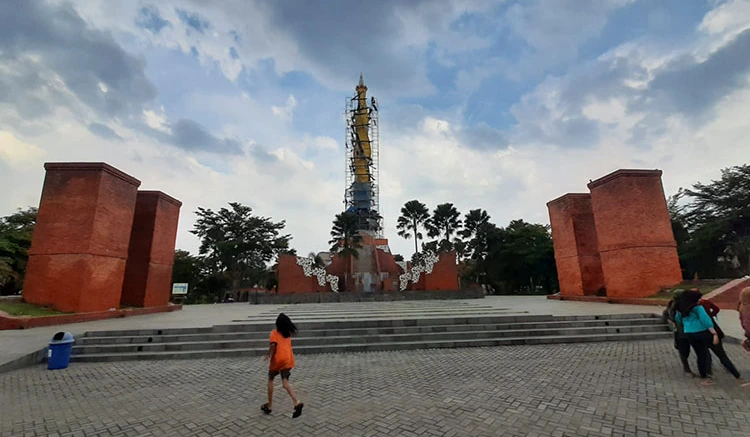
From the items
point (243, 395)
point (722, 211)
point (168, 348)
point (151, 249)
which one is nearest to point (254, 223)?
point (151, 249)

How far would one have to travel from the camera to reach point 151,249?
15.0 metres

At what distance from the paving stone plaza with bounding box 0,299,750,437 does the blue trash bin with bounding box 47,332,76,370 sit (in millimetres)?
155

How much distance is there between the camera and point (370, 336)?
7.43 m

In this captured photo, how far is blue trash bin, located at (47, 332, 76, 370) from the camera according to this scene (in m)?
5.93

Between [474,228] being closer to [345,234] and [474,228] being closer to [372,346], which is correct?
[345,234]

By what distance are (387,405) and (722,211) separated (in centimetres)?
2445

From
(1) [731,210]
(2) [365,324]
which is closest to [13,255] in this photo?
(2) [365,324]

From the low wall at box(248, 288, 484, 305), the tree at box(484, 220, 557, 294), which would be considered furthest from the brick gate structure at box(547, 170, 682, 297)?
the tree at box(484, 220, 557, 294)

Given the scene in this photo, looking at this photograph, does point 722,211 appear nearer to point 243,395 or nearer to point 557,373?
point 557,373

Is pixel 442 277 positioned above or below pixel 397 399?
above

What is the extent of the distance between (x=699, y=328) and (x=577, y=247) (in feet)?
48.0

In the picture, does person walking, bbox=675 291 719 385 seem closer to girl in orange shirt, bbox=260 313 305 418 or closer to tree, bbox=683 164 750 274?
girl in orange shirt, bbox=260 313 305 418

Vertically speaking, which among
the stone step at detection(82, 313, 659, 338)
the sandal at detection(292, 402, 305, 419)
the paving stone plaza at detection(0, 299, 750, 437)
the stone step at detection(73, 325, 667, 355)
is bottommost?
the paving stone plaza at detection(0, 299, 750, 437)

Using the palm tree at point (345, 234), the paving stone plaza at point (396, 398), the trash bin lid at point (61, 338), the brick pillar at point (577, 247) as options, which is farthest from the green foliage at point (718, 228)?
the trash bin lid at point (61, 338)
